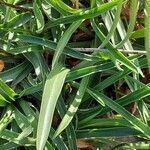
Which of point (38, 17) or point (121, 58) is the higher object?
point (38, 17)

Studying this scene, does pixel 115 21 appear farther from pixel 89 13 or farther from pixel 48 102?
pixel 48 102

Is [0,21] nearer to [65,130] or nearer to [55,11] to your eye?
[55,11]

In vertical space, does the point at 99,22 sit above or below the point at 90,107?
above

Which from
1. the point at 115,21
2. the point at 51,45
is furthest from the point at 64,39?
the point at 115,21

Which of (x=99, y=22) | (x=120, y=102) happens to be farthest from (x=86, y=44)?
(x=120, y=102)

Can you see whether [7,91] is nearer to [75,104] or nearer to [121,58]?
[75,104]

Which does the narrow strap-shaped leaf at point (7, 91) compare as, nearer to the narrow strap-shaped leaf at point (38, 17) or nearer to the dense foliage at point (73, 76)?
the dense foliage at point (73, 76)

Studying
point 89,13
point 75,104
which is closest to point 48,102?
point 75,104

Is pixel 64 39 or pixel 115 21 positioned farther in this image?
pixel 64 39
